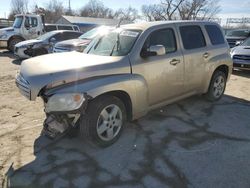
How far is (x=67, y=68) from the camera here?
12.7 feet

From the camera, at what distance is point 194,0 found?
142 feet

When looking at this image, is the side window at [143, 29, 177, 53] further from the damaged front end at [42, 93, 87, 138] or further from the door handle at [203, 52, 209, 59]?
the damaged front end at [42, 93, 87, 138]

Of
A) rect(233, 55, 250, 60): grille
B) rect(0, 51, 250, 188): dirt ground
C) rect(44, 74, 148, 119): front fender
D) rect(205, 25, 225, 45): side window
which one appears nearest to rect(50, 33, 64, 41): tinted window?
rect(233, 55, 250, 60): grille

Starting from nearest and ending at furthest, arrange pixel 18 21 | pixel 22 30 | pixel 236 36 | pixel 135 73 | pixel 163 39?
pixel 135 73 < pixel 163 39 < pixel 22 30 < pixel 18 21 < pixel 236 36

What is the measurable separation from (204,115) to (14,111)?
13.1 feet

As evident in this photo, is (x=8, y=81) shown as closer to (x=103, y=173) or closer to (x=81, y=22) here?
(x=103, y=173)

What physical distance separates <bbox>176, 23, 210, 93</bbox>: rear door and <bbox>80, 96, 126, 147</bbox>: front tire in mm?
1782

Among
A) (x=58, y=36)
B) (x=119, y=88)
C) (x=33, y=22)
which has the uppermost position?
(x=33, y=22)

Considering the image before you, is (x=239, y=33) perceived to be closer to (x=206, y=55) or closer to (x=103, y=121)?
(x=206, y=55)

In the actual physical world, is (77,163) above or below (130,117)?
below

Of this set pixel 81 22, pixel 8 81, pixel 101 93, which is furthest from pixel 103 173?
pixel 81 22

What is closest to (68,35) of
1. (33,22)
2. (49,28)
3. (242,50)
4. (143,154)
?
(33,22)

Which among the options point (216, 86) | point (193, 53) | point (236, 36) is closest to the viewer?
point (193, 53)

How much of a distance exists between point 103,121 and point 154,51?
1.42 meters
